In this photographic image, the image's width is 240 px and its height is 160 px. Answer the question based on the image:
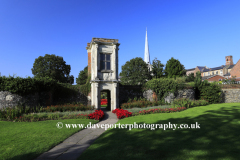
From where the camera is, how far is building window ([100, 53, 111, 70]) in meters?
15.8

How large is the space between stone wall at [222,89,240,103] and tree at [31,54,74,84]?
30.4 metres

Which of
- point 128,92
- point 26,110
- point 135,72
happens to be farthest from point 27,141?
point 135,72

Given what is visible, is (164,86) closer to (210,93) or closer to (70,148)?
(210,93)

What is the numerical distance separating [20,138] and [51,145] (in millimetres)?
1871

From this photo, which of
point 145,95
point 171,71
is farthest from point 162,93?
point 171,71

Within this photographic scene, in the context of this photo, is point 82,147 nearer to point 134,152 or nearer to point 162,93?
point 134,152

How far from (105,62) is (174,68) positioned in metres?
26.0

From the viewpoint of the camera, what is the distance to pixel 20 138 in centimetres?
654

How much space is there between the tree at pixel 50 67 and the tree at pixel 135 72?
50.2 ft

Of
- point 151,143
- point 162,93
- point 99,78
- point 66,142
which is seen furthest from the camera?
point 162,93

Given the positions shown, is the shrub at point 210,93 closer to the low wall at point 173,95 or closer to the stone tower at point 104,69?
the low wall at point 173,95

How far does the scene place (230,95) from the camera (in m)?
22.7

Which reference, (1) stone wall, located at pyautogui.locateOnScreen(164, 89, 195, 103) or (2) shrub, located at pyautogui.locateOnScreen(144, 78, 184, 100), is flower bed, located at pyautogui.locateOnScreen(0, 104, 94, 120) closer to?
(2) shrub, located at pyautogui.locateOnScreen(144, 78, 184, 100)

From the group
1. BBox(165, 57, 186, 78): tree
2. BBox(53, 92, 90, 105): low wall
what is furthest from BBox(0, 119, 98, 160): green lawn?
BBox(165, 57, 186, 78): tree
